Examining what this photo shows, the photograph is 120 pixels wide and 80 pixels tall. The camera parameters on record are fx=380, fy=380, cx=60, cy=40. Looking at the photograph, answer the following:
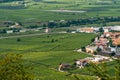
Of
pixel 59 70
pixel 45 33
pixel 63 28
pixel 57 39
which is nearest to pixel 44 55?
pixel 59 70

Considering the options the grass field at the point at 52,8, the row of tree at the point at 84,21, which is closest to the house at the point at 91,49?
the row of tree at the point at 84,21

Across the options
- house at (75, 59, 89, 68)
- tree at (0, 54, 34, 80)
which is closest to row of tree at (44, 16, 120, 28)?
house at (75, 59, 89, 68)

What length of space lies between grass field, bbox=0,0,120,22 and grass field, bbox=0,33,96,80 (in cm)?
2877

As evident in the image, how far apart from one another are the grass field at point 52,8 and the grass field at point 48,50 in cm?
2877

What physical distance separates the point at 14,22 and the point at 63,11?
76.1 ft

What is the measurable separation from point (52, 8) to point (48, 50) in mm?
64945

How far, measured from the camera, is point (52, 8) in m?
131

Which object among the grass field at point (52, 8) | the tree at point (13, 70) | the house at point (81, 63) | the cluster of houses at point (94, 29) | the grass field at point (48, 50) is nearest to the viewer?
the tree at point (13, 70)

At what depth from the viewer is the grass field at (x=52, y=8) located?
4409 inches

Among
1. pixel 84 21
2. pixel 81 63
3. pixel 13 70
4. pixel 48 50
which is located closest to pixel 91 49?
pixel 48 50

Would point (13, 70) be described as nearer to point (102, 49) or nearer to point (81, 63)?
point (81, 63)

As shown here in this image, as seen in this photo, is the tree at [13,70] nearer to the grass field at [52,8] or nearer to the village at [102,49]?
the village at [102,49]

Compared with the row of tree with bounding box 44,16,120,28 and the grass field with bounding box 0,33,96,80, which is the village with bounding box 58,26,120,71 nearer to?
the grass field with bounding box 0,33,96,80

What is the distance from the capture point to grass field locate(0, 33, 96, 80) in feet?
173
